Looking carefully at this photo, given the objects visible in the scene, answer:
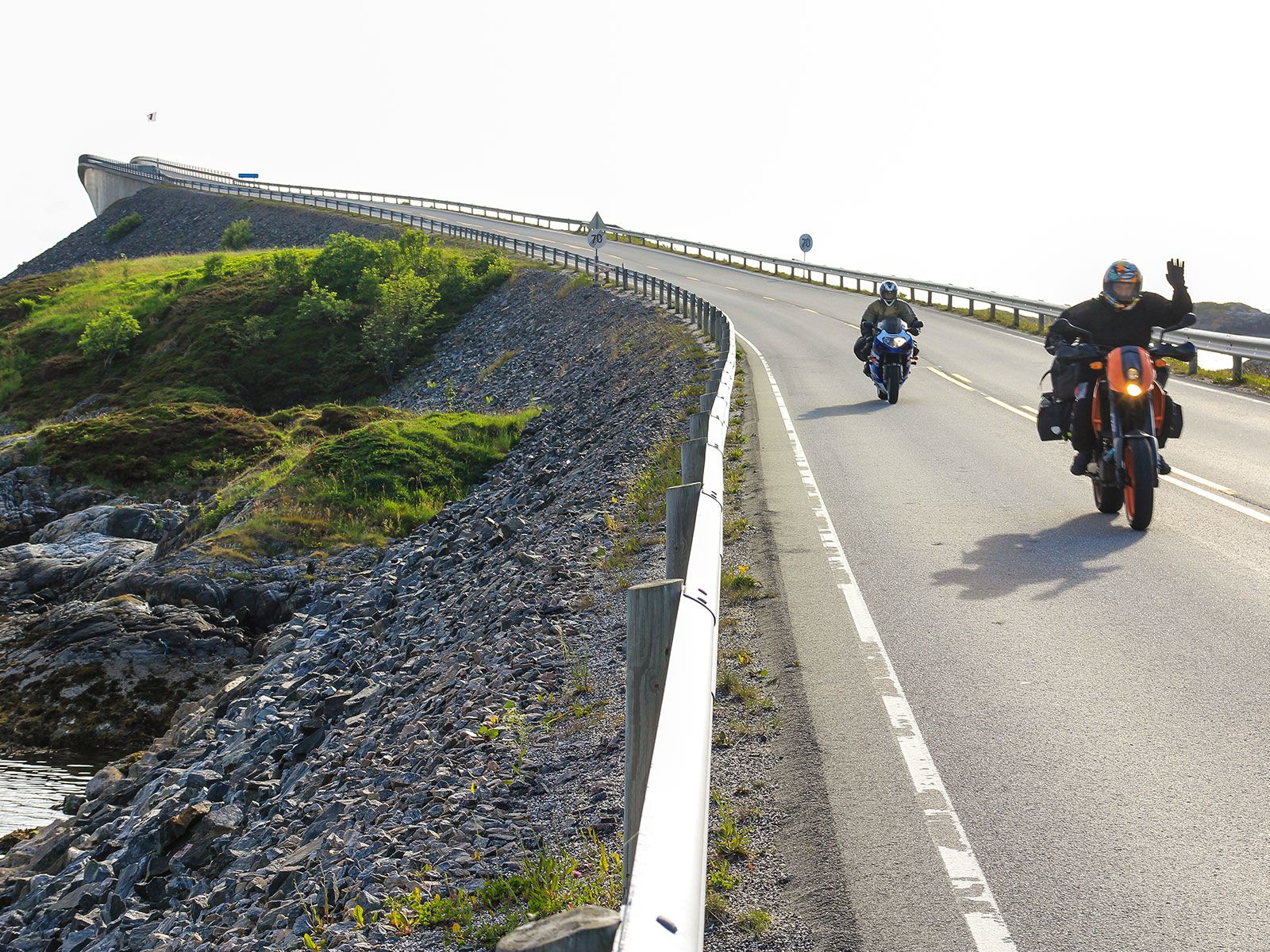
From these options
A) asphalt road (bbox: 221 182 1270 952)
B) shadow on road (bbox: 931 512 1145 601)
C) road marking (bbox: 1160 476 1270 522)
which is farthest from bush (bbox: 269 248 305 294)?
shadow on road (bbox: 931 512 1145 601)

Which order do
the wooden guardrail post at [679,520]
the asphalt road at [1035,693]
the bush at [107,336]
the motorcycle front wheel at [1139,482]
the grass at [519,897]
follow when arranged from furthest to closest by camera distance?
the bush at [107,336], the motorcycle front wheel at [1139,482], the wooden guardrail post at [679,520], the grass at [519,897], the asphalt road at [1035,693]

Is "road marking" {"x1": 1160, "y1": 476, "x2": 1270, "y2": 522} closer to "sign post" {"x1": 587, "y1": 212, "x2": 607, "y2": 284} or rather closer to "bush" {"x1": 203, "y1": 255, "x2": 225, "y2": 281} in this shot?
"sign post" {"x1": 587, "y1": 212, "x2": 607, "y2": 284}

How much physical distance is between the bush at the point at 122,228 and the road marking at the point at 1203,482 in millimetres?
103357

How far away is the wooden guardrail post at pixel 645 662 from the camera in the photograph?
396 centimetres

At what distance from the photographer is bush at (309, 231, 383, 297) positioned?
189ft

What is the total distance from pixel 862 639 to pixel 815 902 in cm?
351

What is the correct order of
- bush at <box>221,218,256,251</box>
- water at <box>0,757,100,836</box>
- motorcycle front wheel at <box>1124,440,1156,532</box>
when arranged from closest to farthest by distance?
motorcycle front wheel at <box>1124,440,1156,532</box>, water at <box>0,757,100,836</box>, bush at <box>221,218,256,251</box>

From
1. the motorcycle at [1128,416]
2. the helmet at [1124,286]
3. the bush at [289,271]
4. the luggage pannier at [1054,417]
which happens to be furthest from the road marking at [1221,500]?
the bush at [289,271]

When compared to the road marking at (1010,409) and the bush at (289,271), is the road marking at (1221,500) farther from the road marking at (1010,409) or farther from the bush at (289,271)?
the bush at (289,271)

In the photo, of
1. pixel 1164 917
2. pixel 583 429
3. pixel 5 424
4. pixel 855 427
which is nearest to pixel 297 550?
pixel 583 429

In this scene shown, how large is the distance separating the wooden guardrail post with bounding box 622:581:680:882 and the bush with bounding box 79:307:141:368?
185 feet

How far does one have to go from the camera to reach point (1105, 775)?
5.46m

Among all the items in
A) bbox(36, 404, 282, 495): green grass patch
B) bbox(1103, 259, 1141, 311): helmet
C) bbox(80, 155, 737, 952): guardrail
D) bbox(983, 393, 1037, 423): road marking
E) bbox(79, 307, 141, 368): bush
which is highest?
bbox(1103, 259, 1141, 311): helmet

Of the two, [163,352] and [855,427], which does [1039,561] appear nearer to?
[855,427]
